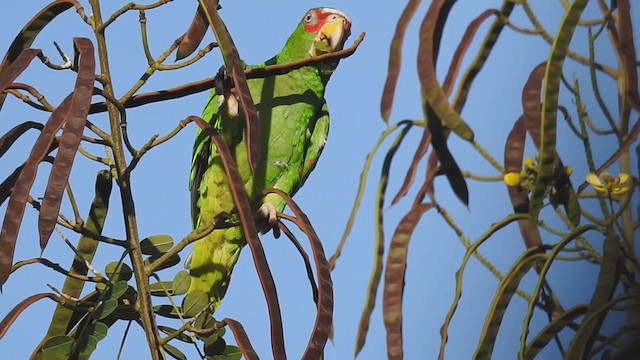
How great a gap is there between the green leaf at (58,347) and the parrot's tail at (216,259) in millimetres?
1245

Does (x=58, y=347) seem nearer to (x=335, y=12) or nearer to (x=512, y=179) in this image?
(x=512, y=179)

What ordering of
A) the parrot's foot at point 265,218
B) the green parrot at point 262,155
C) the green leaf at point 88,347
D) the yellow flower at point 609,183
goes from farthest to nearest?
the green parrot at point 262,155 → the parrot's foot at point 265,218 → the green leaf at point 88,347 → the yellow flower at point 609,183

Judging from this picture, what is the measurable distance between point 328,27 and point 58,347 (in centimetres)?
172

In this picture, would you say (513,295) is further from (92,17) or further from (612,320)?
(92,17)

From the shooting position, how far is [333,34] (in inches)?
102

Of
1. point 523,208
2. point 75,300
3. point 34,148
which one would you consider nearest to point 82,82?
point 34,148

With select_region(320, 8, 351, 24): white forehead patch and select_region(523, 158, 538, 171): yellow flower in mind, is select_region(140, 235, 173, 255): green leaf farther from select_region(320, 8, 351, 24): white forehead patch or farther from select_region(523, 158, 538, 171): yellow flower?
select_region(320, 8, 351, 24): white forehead patch

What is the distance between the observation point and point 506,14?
3.18 ft

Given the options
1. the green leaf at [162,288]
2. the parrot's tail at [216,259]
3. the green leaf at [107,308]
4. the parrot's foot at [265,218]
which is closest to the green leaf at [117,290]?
the green leaf at [107,308]

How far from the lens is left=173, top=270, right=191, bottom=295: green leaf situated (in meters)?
1.19

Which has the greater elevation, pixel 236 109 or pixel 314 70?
pixel 314 70

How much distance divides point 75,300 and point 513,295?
20.0 inches

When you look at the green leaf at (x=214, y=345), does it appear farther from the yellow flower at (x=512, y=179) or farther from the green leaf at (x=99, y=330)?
the yellow flower at (x=512, y=179)

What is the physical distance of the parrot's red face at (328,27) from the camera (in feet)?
8.46
